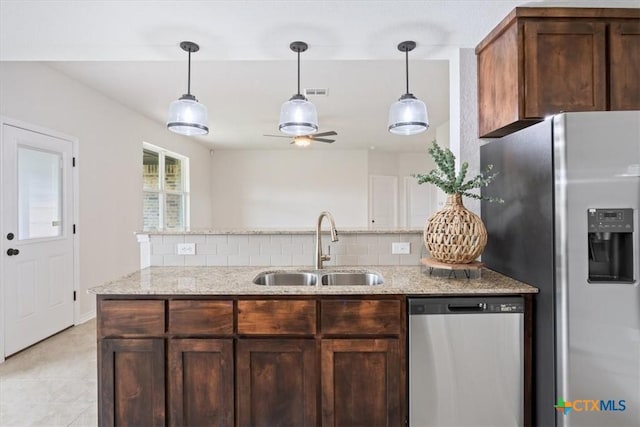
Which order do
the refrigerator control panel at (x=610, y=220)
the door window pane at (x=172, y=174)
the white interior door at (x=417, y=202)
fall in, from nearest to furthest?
the refrigerator control panel at (x=610, y=220) < the door window pane at (x=172, y=174) < the white interior door at (x=417, y=202)

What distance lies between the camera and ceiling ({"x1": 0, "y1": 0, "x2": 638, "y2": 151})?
1.90m

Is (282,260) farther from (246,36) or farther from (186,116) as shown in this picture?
(246,36)

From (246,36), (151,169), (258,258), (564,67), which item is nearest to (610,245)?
(564,67)

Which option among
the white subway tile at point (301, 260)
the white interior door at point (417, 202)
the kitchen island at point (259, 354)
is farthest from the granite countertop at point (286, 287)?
the white interior door at point (417, 202)

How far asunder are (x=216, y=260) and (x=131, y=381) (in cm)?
87

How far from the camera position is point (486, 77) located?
2.15m

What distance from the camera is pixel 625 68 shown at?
1.84m

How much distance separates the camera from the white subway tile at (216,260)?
2.33 m

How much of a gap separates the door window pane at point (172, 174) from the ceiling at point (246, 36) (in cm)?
236

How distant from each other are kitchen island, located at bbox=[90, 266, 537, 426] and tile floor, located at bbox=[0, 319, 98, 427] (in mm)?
782

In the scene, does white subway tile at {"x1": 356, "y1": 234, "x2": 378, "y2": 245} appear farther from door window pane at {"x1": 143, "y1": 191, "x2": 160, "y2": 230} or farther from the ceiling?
door window pane at {"x1": 143, "y1": 191, "x2": 160, "y2": 230}

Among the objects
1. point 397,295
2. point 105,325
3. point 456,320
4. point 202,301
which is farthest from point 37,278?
point 456,320

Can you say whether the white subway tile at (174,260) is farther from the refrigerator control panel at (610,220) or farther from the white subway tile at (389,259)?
the refrigerator control panel at (610,220)

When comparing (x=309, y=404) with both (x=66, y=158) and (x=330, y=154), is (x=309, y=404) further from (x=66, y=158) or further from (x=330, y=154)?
(x=330, y=154)
